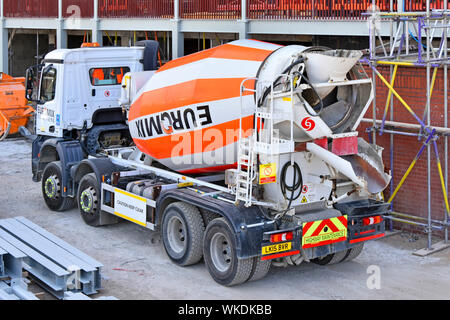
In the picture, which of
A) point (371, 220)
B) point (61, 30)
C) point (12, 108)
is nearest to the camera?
point (371, 220)

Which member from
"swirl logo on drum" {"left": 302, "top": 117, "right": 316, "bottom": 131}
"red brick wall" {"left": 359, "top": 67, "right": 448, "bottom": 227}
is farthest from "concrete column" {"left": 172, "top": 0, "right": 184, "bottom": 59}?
"swirl logo on drum" {"left": 302, "top": 117, "right": 316, "bottom": 131}

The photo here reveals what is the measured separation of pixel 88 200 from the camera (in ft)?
44.1

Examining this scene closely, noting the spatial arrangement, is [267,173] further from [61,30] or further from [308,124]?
[61,30]

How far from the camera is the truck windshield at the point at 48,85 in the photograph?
14359mm

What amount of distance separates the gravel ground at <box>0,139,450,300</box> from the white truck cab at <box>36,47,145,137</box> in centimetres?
196

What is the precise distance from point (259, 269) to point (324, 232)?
1.02 m

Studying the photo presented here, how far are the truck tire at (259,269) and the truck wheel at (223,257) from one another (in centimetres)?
6

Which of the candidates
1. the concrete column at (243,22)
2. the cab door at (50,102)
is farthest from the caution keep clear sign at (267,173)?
the concrete column at (243,22)

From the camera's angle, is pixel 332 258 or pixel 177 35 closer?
pixel 332 258

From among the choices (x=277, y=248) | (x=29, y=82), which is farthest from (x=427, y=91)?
(x=29, y=82)

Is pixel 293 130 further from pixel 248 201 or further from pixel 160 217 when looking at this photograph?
pixel 160 217

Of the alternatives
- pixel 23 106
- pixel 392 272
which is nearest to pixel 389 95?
pixel 392 272

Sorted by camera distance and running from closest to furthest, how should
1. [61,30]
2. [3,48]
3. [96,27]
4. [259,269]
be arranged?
[259,269], [96,27], [61,30], [3,48]

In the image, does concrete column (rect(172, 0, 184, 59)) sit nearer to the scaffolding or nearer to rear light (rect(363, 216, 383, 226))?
the scaffolding
